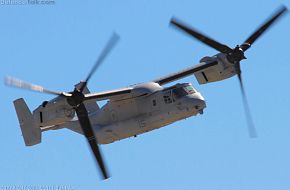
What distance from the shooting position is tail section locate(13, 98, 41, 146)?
58.3m

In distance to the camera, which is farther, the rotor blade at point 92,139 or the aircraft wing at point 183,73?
the aircraft wing at point 183,73

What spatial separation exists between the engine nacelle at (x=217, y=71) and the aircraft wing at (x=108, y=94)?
5.38m

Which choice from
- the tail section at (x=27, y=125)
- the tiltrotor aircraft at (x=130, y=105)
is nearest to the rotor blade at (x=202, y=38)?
the tiltrotor aircraft at (x=130, y=105)

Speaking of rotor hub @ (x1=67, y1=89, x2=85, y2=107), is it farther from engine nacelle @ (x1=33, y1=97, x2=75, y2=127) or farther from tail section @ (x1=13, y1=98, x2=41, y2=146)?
tail section @ (x1=13, y1=98, x2=41, y2=146)

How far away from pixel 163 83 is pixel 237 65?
19.1ft

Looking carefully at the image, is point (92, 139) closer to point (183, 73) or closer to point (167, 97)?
point (167, 97)

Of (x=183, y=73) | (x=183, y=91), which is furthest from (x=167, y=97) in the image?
(x=183, y=73)

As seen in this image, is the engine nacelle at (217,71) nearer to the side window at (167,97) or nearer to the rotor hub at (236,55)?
the rotor hub at (236,55)

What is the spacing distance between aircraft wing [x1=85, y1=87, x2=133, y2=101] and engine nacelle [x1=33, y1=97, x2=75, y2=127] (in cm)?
157

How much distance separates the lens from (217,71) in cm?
6088

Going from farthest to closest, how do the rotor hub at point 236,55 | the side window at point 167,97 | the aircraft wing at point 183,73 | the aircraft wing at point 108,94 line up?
1. the aircraft wing at point 183,73
2. the rotor hub at point 236,55
3. the side window at point 167,97
4. the aircraft wing at point 108,94

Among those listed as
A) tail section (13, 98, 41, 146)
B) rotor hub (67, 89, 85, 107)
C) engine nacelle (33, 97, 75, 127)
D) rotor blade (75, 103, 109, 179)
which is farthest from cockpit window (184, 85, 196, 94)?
tail section (13, 98, 41, 146)

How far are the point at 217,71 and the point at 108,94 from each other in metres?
8.13

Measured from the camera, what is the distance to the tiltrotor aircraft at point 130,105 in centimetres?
5581
